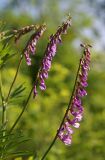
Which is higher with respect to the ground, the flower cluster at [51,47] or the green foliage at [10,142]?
the flower cluster at [51,47]

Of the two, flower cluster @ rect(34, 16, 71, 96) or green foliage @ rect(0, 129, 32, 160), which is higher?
flower cluster @ rect(34, 16, 71, 96)

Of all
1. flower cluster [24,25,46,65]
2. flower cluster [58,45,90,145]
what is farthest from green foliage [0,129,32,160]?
flower cluster [24,25,46,65]

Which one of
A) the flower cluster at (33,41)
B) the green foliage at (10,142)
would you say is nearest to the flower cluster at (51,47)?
the flower cluster at (33,41)

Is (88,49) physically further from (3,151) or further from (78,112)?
(3,151)

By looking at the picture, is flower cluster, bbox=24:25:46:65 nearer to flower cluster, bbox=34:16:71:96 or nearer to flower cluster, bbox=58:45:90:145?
flower cluster, bbox=34:16:71:96

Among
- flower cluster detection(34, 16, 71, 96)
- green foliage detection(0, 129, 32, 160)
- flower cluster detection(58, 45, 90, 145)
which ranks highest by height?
flower cluster detection(34, 16, 71, 96)

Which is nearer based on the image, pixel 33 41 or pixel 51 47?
pixel 51 47

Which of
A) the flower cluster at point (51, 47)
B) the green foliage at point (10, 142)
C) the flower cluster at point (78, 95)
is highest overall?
the flower cluster at point (51, 47)

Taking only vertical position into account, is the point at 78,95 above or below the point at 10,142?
above

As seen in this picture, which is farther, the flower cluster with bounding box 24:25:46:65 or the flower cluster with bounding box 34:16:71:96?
the flower cluster with bounding box 24:25:46:65

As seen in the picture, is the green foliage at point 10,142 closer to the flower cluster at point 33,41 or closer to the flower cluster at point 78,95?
the flower cluster at point 78,95

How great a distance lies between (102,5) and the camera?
115 ft

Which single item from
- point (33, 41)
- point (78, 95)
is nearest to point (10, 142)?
point (78, 95)

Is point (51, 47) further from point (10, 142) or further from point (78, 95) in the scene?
point (10, 142)
